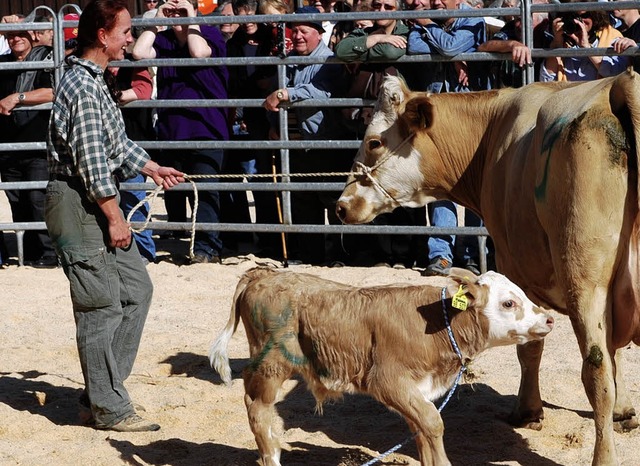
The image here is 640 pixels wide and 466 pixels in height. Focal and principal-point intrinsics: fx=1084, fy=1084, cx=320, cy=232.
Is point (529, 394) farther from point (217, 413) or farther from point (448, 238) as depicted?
point (448, 238)

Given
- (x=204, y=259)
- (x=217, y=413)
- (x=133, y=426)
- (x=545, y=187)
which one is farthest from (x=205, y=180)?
(x=545, y=187)

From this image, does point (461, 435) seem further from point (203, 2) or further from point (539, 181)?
point (203, 2)

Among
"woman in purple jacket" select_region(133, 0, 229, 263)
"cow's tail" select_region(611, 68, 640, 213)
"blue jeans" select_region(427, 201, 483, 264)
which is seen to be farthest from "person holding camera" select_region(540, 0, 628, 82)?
"cow's tail" select_region(611, 68, 640, 213)

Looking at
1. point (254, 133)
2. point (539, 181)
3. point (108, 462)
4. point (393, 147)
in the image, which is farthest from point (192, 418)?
point (254, 133)

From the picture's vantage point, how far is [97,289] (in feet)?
Answer: 18.4

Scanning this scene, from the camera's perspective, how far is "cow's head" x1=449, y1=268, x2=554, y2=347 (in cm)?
465

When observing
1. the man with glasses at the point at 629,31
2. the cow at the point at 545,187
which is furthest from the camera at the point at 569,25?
the cow at the point at 545,187

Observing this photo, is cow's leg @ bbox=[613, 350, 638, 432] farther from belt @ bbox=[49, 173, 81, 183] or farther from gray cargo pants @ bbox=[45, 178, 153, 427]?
belt @ bbox=[49, 173, 81, 183]

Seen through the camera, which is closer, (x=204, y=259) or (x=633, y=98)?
(x=633, y=98)

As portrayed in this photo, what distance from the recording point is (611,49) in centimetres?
841

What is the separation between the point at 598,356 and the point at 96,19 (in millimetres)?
2961

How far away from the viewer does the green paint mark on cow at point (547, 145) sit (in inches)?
187

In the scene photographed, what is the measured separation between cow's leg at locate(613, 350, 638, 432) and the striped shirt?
2.79 m

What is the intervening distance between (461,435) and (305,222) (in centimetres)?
434
